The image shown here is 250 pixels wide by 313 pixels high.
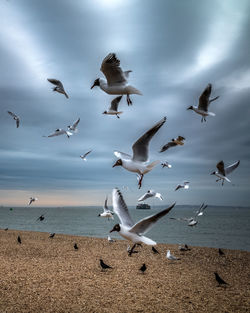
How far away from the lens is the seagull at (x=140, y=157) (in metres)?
3.53

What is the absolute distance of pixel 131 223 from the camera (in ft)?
14.0

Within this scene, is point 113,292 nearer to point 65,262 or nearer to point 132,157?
point 65,262

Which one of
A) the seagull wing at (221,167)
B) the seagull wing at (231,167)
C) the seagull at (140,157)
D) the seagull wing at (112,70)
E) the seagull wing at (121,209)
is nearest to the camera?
the seagull at (140,157)

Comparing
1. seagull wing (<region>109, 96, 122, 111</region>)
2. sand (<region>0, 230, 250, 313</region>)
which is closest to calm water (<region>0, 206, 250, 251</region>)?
sand (<region>0, 230, 250, 313</region>)

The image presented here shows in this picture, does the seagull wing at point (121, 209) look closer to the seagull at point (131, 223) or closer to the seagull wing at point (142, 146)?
the seagull at point (131, 223)

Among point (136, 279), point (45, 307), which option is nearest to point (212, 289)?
point (136, 279)

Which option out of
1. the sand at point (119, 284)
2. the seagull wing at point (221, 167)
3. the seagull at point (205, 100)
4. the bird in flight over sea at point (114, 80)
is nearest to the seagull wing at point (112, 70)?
the bird in flight over sea at point (114, 80)

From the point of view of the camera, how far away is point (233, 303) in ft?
25.2

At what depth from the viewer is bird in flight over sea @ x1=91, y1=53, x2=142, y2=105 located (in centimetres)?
375

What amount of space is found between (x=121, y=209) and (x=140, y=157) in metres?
0.98

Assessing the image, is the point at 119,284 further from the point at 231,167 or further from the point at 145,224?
the point at 145,224

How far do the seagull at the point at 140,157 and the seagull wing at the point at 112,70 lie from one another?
2.92 ft

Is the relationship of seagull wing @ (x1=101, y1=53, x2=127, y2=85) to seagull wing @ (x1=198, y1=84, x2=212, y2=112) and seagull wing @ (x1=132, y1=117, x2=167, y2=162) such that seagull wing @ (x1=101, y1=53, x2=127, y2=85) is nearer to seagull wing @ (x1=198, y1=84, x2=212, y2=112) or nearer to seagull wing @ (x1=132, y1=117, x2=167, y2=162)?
seagull wing @ (x1=132, y1=117, x2=167, y2=162)

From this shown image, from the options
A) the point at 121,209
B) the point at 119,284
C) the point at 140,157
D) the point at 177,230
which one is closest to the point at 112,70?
the point at 140,157
